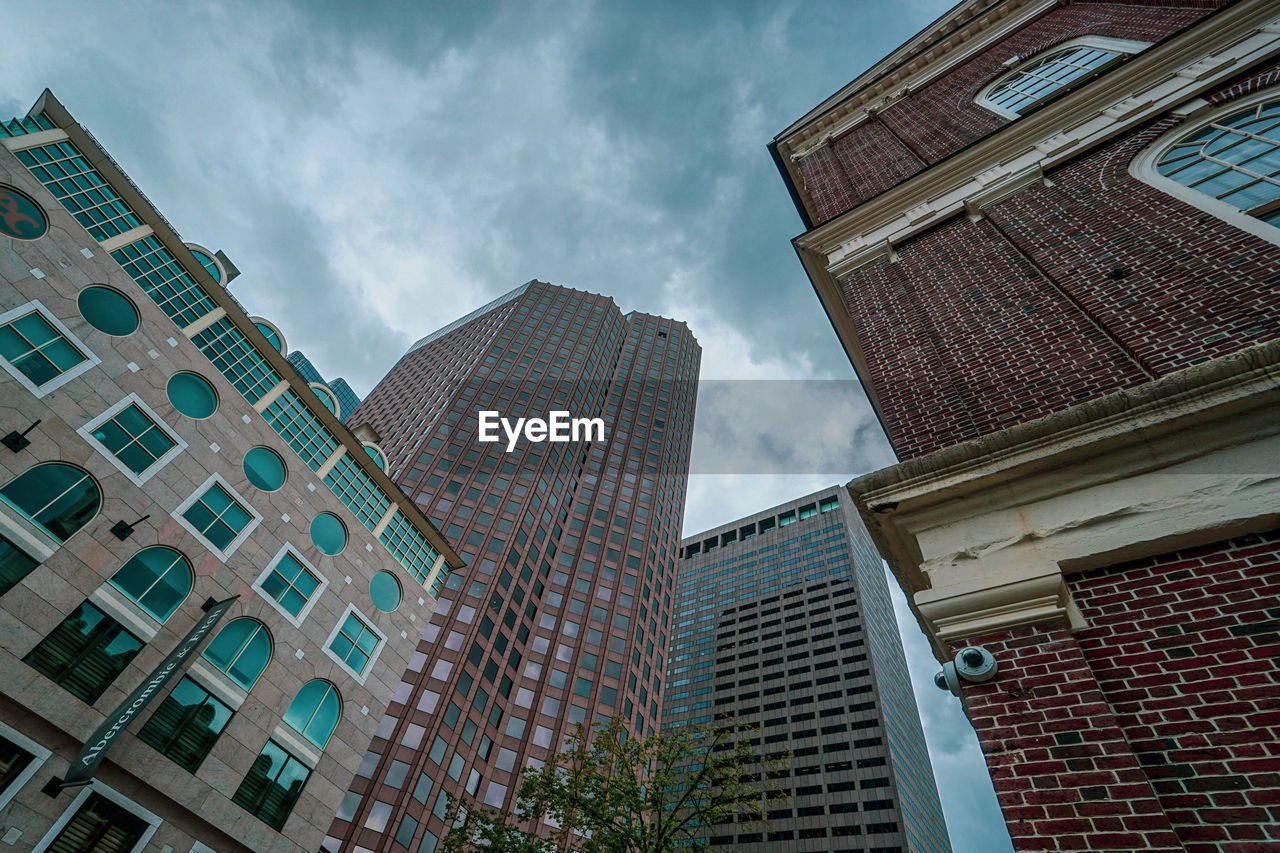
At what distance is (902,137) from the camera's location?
1506 cm

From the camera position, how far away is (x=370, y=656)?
22.6 metres

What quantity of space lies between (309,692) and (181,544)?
6418mm

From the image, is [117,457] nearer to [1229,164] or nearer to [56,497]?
[56,497]

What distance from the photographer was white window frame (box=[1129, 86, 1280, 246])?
22.5 feet

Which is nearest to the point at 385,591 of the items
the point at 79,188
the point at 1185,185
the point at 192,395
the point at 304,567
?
the point at 304,567

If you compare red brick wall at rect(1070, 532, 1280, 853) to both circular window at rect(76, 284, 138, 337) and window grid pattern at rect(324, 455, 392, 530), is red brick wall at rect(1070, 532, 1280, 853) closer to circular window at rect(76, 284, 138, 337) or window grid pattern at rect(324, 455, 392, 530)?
circular window at rect(76, 284, 138, 337)

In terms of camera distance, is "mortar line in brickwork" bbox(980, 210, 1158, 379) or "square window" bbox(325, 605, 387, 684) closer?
"mortar line in brickwork" bbox(980, 210, 1158, 379)

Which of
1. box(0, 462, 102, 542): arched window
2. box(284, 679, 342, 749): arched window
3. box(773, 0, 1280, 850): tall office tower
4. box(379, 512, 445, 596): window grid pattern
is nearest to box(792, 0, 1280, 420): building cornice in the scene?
box(773, 0, 1280, 850): tall office tower

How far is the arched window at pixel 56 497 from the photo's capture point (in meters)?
14.8

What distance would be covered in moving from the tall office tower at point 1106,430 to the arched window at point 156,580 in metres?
19.6

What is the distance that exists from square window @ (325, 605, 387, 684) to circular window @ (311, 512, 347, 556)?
237 centimetres

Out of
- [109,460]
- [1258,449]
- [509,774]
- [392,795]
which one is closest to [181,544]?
[109,460]

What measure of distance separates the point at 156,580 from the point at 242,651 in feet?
10.8

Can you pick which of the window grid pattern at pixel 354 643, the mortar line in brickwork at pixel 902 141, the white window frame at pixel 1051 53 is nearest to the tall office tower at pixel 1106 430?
the white window frame at pixel 1051 53
